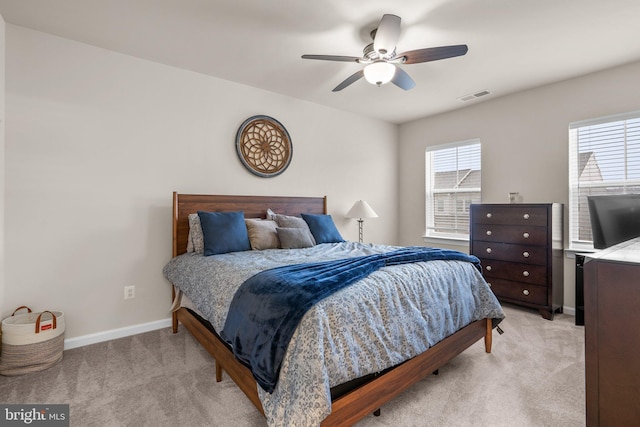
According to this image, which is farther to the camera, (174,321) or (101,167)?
(174,321)

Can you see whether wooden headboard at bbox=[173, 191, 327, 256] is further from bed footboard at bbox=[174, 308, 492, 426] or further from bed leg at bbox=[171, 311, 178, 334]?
bed footboard at bbox=[174, 308, 492, 426]

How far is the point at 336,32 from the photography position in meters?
2.39

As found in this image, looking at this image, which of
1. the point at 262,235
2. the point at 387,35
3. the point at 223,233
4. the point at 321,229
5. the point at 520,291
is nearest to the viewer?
the point at 387,35

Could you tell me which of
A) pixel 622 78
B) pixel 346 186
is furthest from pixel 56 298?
pixel 622 78

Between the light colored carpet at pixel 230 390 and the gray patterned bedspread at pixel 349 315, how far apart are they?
1.12 feet

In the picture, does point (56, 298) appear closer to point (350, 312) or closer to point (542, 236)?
point (350, 312)

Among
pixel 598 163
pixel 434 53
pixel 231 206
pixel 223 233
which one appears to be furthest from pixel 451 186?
pixel 223 233

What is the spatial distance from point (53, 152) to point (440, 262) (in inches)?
125

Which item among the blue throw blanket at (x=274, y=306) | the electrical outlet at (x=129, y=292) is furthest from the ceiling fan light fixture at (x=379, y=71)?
the electrical outlet at (x=129, y=292)

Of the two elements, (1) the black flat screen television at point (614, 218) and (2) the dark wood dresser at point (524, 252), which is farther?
(2) the dark wood dresser at point (524, 252)

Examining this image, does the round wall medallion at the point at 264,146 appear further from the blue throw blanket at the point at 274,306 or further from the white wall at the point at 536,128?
the white wall at the point at 536,128

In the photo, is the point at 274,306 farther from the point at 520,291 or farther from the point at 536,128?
the point at 536,128

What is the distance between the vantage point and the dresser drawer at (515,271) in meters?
3.20

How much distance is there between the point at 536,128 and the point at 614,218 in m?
1.62
